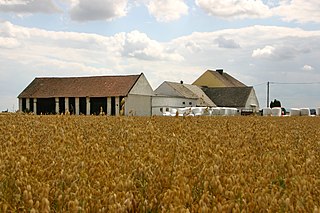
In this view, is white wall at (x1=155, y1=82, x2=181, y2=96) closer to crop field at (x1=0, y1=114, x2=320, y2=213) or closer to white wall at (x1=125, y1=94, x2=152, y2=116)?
white wall at (x1=125, y1=94, x2=152, y2=116)

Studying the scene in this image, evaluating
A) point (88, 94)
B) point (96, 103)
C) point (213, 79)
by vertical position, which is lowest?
point (96, 103)

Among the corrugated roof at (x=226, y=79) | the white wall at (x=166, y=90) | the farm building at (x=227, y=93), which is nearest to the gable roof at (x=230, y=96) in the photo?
the farm building at (x=227, y=93)

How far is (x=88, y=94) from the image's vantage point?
64.5 metres

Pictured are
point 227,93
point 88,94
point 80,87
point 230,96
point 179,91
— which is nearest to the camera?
point 88,94

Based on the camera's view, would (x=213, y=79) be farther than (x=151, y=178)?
Yes

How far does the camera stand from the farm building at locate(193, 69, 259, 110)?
8498cm

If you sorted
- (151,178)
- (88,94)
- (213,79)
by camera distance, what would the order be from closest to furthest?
(151,178) → (88,94) → (213,79)

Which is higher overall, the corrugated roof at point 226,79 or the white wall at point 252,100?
the corrugated roof at point 226,79

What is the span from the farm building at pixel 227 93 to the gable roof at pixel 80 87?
2454cm

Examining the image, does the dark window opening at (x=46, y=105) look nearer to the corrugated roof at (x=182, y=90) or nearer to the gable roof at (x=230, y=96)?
the corrugated roof at (x=182, y=90)

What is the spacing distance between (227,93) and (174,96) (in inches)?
564

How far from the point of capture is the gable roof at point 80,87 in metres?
64.0

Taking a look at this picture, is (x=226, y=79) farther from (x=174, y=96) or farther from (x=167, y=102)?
(x=167, y=102)

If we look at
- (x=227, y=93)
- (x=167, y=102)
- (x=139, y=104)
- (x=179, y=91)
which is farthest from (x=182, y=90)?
(x=139, y=104)
